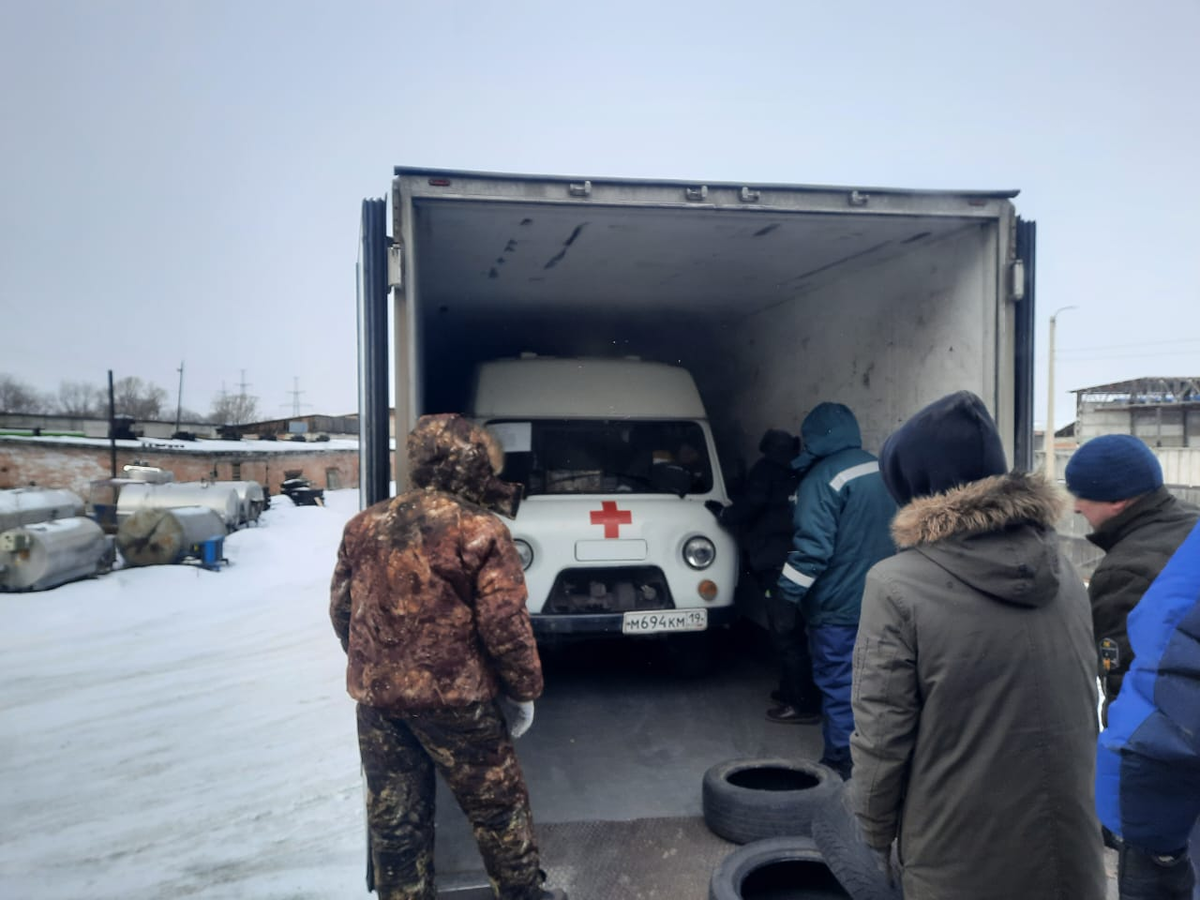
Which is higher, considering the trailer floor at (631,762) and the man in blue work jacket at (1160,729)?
the man in blue work jacket at (1160,729)

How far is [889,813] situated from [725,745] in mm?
2799

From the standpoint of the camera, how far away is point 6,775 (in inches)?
239

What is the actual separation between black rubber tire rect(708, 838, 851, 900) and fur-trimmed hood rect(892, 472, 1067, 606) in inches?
65.4

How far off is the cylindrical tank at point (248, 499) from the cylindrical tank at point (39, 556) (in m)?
6.31

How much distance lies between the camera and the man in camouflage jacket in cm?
295

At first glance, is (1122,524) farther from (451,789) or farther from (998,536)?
(451,789)

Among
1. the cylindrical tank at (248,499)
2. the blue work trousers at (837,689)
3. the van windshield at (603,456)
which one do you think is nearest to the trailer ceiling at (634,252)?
the van windshield at (603,456)

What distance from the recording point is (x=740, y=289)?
6.00 metres

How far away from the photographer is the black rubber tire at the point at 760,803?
362 cm

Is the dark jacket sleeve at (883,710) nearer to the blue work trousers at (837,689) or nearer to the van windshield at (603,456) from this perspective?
the blue work trousers at (837,689)

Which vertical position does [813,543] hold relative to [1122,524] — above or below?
below

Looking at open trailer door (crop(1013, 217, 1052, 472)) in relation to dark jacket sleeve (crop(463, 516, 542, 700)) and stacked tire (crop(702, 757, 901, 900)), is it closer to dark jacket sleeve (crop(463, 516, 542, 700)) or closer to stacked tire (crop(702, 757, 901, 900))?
stacked tire (crop(702, 757, 901, 900))

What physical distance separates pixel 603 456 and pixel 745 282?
1.51 m

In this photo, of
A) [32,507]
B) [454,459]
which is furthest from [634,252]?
[32,507]
